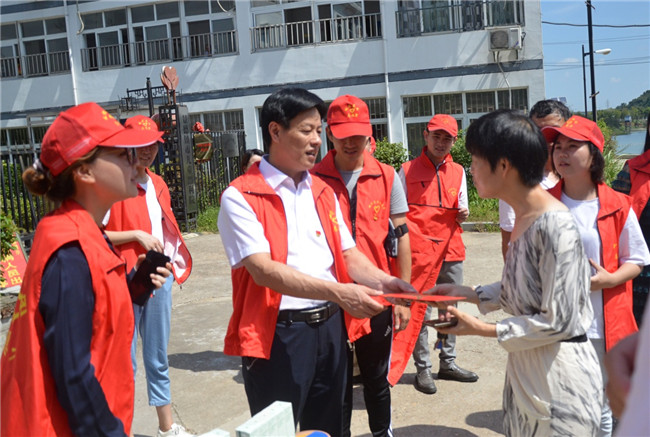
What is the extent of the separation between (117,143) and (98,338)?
2.00ft

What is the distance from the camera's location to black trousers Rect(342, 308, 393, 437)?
372 centimetres

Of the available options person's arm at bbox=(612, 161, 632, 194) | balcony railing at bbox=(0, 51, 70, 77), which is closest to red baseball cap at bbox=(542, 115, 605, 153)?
person's arm at bbox=(612, 161, 632, 194)

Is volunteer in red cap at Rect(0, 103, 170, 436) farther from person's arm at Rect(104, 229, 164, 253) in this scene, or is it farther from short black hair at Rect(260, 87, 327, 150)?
person's arm at Rect(104, 229, 164, 253)

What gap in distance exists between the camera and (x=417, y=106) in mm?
18828

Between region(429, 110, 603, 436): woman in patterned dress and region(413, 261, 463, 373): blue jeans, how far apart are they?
243 centimetres

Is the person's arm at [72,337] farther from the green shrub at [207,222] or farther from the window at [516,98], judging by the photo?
the window at [516,98]

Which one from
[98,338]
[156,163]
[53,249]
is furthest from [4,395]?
[156,163]

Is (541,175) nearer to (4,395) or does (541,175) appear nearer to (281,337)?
(281,337)

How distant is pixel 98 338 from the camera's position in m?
1.92

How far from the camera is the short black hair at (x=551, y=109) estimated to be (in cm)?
422

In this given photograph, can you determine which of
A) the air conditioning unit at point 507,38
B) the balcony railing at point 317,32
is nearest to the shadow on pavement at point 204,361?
the air conditioning unit at point 507,38

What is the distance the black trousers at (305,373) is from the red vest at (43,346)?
0.82 metres

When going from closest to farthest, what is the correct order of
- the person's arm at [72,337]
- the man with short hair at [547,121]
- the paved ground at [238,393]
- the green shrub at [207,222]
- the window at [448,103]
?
the person's arm at [72,337], the man with short hair at [547,121], the paved ground at [238,393], the green shrub at [207,222], the window at [448,103]

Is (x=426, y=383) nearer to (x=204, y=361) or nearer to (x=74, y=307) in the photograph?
(x=204, y=361)
